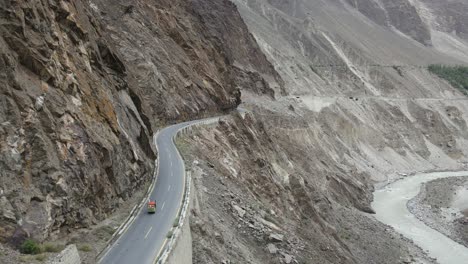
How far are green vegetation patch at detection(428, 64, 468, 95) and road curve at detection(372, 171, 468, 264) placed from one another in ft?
204

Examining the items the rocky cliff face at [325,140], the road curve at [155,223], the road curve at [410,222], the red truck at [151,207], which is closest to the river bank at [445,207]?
the road curve at [410,222]

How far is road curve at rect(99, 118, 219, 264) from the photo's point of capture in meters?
16.7

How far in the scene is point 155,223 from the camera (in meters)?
19.9

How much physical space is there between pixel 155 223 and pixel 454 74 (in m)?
122

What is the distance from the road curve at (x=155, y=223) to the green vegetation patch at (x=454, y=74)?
106374mm

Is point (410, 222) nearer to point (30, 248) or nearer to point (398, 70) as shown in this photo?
point (30, 248)

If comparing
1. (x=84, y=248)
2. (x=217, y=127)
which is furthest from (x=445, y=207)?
(x=84, y=248)

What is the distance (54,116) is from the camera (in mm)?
17578

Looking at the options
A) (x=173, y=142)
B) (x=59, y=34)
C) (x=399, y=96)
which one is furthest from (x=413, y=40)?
(x=59, y=34)

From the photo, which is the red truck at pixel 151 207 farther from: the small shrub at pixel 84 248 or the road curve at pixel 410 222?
the road curve at pixel 410 222

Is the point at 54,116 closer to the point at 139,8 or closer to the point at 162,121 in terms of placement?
the point at 162,121

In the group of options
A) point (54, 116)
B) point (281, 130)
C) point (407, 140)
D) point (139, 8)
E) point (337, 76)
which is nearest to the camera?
point (54, 116)

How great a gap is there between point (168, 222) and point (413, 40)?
150m

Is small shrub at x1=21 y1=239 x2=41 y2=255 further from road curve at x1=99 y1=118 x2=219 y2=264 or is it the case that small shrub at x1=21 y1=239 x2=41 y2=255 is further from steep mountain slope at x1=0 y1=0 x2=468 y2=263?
road curve at x1=99 y1=118 x2=219 y2=264
